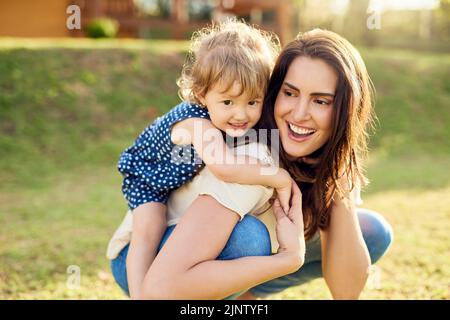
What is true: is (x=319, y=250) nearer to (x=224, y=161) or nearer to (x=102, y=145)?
(x=224, y=161)

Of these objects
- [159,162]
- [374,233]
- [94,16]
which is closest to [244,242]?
[159,162]

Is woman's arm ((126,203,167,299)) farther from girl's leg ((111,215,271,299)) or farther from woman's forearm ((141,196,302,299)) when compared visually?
girl's leg ((111,215,271,299))

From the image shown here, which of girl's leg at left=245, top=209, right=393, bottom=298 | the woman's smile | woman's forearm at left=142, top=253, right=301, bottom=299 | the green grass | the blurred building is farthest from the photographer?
the blurred building

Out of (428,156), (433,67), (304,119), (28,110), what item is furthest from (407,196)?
(433,67)

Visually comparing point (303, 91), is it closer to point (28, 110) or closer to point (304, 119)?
point (304, 119)

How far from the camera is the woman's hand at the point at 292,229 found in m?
1.96

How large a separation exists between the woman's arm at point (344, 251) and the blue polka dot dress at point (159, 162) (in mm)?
607

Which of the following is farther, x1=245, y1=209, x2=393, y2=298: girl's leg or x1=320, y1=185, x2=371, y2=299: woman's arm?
x1=245, y1=209, x2=393, y2=298: girl's leg

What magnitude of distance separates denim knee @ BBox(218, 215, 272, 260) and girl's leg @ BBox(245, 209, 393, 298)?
520mm

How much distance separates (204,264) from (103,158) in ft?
16.9

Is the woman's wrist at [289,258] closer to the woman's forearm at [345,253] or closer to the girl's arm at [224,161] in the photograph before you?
the girl's arm at [224,161]

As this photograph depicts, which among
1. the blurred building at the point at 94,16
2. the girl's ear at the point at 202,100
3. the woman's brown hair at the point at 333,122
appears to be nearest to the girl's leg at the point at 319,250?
the woman's brown hair at the point at 333,122

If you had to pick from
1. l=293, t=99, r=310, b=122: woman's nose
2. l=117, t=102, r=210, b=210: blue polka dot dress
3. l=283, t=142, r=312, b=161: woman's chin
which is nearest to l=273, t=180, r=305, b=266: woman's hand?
l=283, t=142, r=312, b=161: woman's chin

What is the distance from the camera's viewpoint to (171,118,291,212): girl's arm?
6.30 ft
